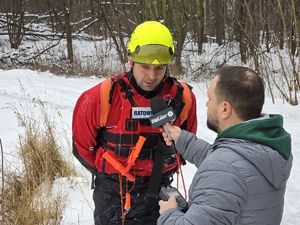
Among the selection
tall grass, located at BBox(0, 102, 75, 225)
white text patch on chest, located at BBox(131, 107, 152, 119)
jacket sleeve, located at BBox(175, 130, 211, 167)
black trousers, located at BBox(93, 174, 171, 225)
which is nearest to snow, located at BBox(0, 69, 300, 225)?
tall grass, located at BBox(0, 102, 75, 225)

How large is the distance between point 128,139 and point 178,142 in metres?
0.43

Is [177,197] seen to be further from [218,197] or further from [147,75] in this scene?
[147,75]

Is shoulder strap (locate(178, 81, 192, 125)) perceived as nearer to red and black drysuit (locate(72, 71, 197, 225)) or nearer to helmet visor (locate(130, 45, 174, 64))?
red and black drysuit (locate(72, 71, 197, 225))

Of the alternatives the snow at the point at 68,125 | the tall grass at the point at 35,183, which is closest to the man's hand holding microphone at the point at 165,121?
the tall grass at the point at 35,183

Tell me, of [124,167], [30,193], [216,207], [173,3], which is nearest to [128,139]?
[124,167]

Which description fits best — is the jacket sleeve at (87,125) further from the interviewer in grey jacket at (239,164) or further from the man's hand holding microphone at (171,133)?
the interviewer in grey jacket at (239,164)

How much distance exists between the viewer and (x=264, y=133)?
1441 mm

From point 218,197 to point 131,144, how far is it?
3.19 feet

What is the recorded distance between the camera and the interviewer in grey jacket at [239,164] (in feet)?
4.40

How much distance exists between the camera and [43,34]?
61.0 feet

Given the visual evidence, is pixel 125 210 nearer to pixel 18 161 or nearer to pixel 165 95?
pixel 165 95

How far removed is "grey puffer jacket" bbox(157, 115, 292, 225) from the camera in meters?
1.33

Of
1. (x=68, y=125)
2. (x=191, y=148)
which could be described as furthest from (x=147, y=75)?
(x=68, y=125)

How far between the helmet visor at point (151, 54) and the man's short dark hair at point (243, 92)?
0.77m
